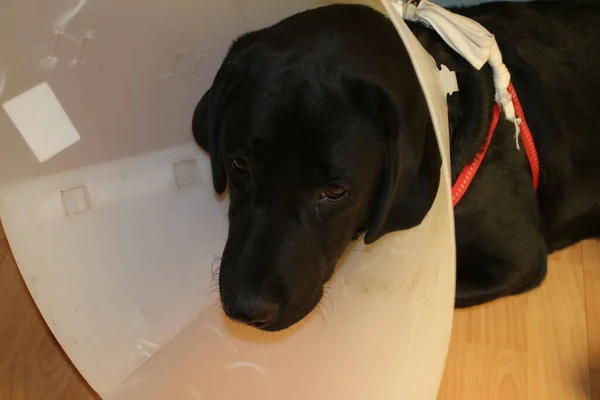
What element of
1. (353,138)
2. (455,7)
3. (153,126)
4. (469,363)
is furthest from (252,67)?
(469,363)

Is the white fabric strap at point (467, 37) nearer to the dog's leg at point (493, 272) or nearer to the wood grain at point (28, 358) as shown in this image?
the dog's leg at point (493, 272)

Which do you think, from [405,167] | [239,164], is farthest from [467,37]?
[239,164]

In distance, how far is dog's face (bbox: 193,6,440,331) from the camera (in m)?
1.10

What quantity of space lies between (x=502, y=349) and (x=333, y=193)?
0.75 m

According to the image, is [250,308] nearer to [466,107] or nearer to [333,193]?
[333,193]

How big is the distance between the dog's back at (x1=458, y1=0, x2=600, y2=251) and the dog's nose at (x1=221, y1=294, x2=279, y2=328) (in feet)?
2.29

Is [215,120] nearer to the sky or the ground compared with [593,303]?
nearer to the sky

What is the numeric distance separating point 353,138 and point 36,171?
2.23ft

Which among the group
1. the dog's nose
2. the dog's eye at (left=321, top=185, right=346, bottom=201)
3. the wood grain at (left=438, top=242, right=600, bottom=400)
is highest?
the dog's eye at (left=321, top=185, right=346, bottom=201)

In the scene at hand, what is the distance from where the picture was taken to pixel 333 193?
1.14 meters

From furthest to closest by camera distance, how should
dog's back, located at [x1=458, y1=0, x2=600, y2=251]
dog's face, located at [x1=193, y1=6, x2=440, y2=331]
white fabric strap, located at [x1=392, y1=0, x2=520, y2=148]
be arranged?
dog's back, located at [x1=458, y1=0, x2=600, y2=251]
white fabric strap, located at [x1=392, y1=0, x2=520, y2=148]
dog's face, located at [x1=193, y1=6, x2=440, y2=331]

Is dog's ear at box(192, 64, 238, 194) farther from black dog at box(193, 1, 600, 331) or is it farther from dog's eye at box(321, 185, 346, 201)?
dog's eye at box(321, 185, 346, 201)

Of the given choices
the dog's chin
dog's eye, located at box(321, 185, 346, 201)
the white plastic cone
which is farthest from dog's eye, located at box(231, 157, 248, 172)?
the white plastic cone

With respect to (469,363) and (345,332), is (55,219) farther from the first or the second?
(469,363)
